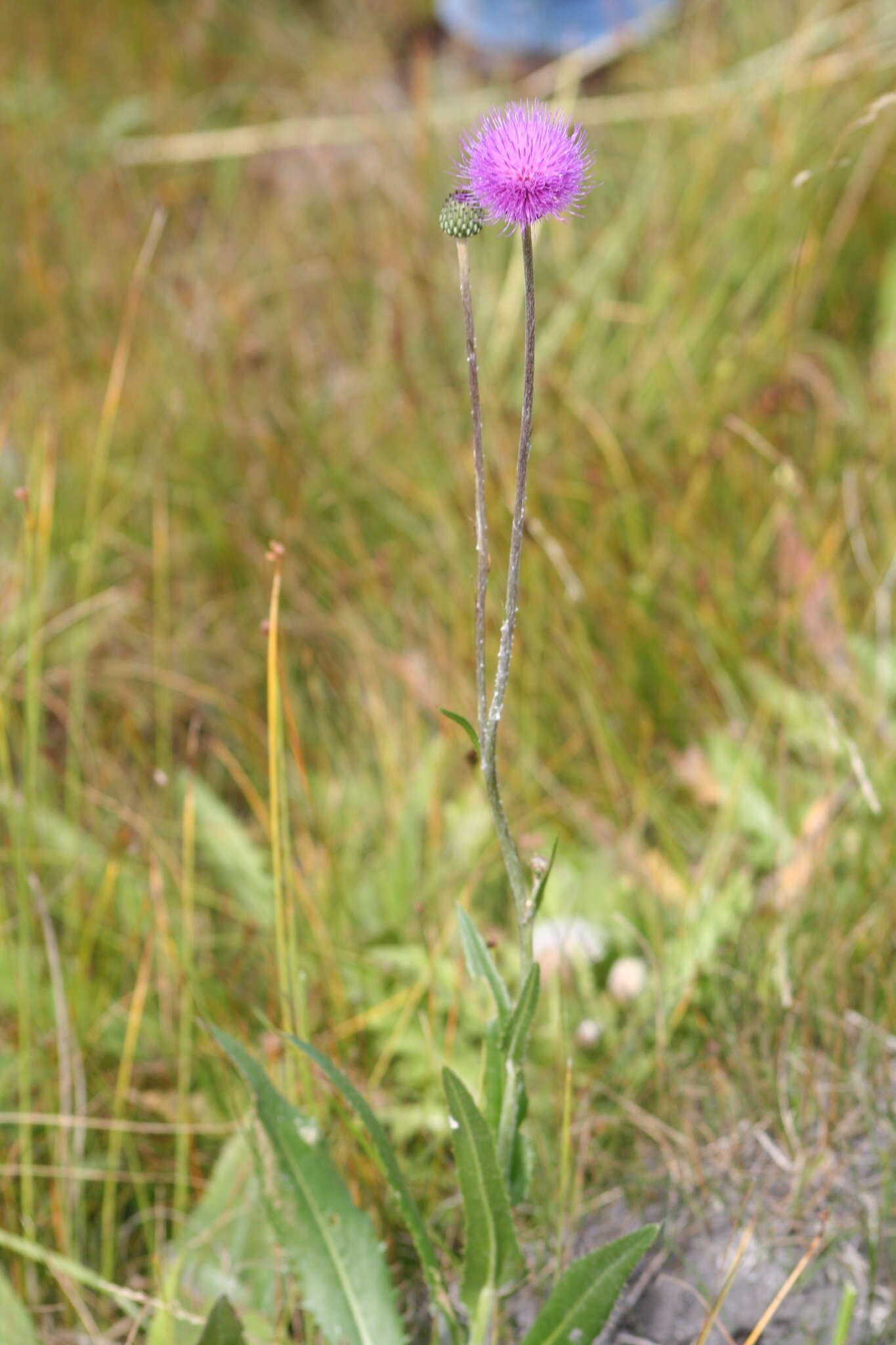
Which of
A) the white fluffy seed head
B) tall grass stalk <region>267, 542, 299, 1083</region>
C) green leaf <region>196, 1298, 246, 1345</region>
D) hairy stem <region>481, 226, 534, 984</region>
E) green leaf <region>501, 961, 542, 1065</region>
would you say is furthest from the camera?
the white fluffy seed head

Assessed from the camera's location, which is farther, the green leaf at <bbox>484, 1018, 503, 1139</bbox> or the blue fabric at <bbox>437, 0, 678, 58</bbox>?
the blue fabric at <bbox>437, 0, 678, 58</bbox>

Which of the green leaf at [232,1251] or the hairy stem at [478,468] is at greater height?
the hairy stem at [478,468]

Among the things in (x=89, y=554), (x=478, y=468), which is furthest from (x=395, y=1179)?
(x=89, y=554)

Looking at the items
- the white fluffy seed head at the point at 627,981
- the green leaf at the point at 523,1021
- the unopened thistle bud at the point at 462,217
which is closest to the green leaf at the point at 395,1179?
the green leaf at the point at 523,1021

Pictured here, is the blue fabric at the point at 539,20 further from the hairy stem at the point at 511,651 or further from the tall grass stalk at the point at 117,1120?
the hairy stem at the point at 511,651

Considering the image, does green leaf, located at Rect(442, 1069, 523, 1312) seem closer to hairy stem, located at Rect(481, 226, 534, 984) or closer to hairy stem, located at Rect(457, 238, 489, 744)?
hairy stem, located at Rect(481, 226, 534, 984)

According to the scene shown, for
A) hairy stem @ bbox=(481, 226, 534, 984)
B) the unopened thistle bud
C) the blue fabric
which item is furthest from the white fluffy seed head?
the blue fabric
